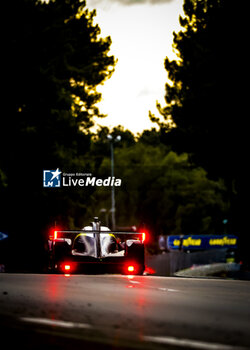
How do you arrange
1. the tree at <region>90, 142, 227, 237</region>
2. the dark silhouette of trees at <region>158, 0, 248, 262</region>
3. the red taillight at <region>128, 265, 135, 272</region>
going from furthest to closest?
1. the tree at <region>90, 142, 227, 237</region>
2. the dark silhouette of trees at <region>158, 0, 248, 262</region>
3. the red taillight at <region>128, 265, 135, 272</region>

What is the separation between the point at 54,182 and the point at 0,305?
97.0ft

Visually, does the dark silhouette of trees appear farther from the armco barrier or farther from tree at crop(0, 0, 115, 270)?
the armco barrier

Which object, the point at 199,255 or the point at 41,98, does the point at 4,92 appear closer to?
the point at 41,98

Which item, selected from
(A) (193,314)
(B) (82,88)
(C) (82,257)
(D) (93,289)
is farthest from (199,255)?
(A) (193,314)

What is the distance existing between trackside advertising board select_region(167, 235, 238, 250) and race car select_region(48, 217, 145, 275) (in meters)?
26.4

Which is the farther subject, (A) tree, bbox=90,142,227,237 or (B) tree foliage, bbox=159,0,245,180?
(A) tree, bbox=90,142,227,237

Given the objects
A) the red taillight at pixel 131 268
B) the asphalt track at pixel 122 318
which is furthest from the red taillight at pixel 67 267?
the asphalt track at pixel 122 318

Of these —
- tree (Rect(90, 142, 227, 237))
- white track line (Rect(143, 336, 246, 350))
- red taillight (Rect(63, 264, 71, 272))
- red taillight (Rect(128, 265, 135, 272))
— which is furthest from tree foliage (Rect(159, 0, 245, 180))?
tree (Rect(90, 142, 227, 237))

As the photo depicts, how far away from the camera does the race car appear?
22.9m

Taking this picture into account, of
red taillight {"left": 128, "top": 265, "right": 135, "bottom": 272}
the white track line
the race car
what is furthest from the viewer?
red taillight {"left": 128, "top": 265, "right": 135, "bottom": 272}

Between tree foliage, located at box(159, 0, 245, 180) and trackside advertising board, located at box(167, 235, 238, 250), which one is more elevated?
tree foliage, located at box(159, 0, 245, 180)

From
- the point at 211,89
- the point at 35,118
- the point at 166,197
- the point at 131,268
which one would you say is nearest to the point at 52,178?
the point at 35,118

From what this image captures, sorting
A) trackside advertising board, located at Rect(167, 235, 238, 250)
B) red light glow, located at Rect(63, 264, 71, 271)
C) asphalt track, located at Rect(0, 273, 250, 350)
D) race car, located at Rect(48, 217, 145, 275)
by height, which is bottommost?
asphalt track, located at Rect(0, 273, 250, 350)

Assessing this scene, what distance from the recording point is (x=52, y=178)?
40.6 m
